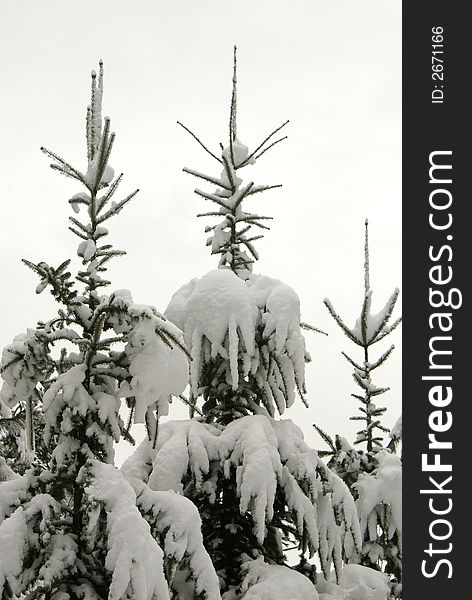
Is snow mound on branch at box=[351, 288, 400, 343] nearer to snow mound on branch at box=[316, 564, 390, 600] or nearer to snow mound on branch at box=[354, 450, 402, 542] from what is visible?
snow mound on branch at box=[354, 450, 402, 542]

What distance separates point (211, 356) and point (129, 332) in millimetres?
1852

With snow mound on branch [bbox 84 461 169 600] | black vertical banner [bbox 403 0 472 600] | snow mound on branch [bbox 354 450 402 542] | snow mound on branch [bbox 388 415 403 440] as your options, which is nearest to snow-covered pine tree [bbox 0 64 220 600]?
snow mound on branch [bbox 84 461 169 600]

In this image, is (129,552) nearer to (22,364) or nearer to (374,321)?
(22,364)

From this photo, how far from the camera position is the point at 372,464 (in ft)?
26.8

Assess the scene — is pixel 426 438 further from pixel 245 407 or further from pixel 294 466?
pixel 245 407

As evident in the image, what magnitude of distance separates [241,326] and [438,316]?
1.69 m

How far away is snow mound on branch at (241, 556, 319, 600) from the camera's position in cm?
533

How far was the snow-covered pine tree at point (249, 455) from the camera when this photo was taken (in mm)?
5617

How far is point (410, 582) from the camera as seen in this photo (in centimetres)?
608

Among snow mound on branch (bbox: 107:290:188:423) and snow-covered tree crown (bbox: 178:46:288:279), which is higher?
snow-covered tree crown (bbox: 178:46:288:279)

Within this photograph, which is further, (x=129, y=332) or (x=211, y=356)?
(x=211, y=356)

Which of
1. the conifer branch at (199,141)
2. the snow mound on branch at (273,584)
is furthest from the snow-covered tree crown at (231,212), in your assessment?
the snow mound on branch at (273,584)

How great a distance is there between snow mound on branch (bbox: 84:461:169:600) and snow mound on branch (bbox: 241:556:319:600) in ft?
5.19

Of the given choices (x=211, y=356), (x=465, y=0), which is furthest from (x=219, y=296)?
(x=465, y=0)
